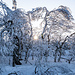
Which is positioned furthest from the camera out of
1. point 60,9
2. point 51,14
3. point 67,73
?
point 51,14

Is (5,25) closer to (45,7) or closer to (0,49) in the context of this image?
(0,49)

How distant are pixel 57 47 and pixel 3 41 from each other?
11282 mm

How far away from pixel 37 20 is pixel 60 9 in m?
3.38

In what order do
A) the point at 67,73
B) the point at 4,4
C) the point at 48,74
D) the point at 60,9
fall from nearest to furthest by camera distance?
the point at 48,74, the point at 67,73, the point at 4,4, the point at 60,9

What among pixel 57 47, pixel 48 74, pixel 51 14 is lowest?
pixel 48 74

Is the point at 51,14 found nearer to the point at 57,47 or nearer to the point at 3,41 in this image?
the point at 57,47

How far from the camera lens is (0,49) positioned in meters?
6.71

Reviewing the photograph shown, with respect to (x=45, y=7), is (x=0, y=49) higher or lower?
lower

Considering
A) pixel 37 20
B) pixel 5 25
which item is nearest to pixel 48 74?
pixel 5 25

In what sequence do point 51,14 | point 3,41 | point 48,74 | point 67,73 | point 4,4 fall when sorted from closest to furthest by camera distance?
1. point 48,74
2. point 3,41
3. point 67,73
4. point 4,4
5. point 51,14

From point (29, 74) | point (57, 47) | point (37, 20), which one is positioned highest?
point (37, 20)

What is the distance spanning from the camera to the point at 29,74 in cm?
872

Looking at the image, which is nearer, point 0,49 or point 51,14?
point 0,49

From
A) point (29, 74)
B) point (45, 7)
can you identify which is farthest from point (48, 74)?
point (45, 7)
